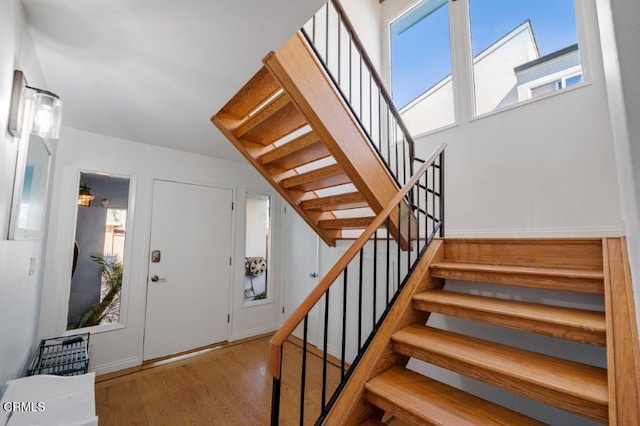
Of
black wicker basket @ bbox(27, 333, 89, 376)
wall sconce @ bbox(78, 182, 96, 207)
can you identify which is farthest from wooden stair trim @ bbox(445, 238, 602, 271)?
wall sconce @ bbox(78, 182, 96, 207)

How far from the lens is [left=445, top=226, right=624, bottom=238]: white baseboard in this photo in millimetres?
2039

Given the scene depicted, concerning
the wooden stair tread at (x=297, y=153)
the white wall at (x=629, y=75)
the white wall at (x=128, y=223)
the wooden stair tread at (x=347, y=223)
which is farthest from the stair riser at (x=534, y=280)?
the white wall at (x=128, y=223)

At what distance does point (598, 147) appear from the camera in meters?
2.12

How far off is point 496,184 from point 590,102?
2.82ft

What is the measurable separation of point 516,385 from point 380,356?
0.63 meters

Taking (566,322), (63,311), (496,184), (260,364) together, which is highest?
(496,184)

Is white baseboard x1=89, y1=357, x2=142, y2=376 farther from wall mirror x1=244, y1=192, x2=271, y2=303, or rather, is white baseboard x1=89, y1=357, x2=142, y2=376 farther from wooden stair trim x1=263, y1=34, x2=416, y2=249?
wooden stair trim x1=263, y1=34, x2=416, y2=249

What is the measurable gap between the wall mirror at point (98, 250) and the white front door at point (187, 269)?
29 cm

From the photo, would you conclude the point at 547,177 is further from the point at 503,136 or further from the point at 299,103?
the point at 299,103

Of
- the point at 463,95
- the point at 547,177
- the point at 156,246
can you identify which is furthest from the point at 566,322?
the point at 156,246

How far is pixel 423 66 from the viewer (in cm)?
346

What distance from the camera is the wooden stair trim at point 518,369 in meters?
1.09

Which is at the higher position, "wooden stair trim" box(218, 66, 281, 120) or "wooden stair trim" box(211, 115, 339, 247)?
"wooden stair trim" box(218, 66, 281, 120)

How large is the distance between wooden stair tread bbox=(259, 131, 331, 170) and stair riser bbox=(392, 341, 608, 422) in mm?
1440
